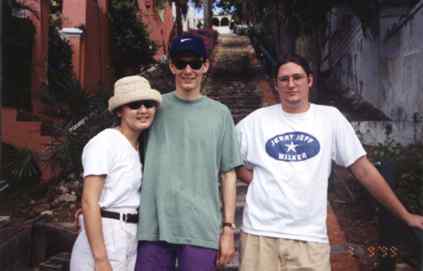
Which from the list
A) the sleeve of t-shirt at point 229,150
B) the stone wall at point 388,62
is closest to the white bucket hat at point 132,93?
the sleeve of t-shirt at point 229,150

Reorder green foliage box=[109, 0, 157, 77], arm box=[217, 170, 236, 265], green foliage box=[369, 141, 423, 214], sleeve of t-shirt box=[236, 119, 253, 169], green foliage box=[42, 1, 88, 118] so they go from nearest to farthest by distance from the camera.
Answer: arm box=[217, 170, 236, 265]
sleeve of t-shirt box=[236, 119, 253, 169]
green foliage box=[369, 141, 423, 214]
green foliage box=[42, 1, 88, 118]
green foliage box=[109, 0, 157, 77]

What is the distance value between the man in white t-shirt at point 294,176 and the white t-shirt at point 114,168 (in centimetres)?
61

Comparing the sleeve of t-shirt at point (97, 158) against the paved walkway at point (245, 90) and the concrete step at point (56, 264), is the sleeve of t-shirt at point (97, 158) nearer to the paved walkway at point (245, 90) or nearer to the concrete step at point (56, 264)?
the concrete step at point (56, 264)

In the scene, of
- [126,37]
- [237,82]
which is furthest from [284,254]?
[237,82]

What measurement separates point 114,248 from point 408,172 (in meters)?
3.46

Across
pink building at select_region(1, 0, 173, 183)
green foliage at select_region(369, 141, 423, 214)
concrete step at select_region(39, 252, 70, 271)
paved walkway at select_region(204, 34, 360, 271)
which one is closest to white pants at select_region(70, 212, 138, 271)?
concrete step at select_region(39, 252, 70, 271)

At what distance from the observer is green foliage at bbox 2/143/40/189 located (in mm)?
6215

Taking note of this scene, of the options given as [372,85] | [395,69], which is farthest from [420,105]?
[372,85]

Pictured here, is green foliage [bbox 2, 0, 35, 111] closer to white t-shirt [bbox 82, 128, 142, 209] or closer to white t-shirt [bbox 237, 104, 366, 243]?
white t-shirt [bbox 82, 128, 142, 209]

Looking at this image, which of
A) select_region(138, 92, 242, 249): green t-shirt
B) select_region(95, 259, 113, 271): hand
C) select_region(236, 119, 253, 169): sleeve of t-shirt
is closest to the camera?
select_region(95, 259, 113, 271): hand

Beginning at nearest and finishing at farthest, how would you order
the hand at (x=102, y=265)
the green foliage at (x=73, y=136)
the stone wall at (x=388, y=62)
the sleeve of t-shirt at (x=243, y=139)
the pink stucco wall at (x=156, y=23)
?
the hand at (x=102, y=265), the sleeve of t-shirt at (x=243, y=139), the green foliage at (x=73, y=136), the stone wall at (x=388, y=62), the pink stucco wall at (x=156, y=23)

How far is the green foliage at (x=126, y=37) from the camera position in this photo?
14.4 meters

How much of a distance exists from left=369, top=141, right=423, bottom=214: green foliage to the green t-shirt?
2220 millimetres

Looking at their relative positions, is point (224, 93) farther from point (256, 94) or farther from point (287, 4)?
point (287, 4)
